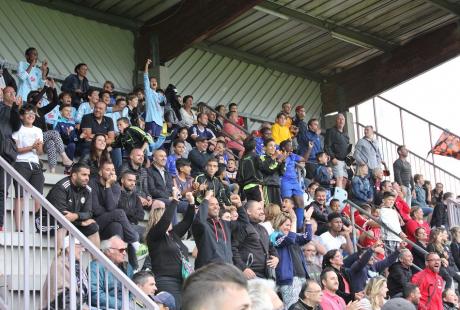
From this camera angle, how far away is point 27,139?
10.0 meters

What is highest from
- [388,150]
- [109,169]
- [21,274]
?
[388,150]

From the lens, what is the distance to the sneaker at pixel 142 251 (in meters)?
8.96

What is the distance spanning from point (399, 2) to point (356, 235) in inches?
241

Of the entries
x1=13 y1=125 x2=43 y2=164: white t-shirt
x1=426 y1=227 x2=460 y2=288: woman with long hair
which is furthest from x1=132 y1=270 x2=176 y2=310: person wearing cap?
x1=426 y1=227 x2=460 y2=288: woman with long hair

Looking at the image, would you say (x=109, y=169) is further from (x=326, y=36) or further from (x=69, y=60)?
(x=326, y=36)

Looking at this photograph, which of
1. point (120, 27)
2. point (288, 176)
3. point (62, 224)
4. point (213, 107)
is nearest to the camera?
point (62, 224)

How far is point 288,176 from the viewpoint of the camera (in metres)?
13.4

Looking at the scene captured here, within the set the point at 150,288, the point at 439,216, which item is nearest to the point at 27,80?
the point at 150,288

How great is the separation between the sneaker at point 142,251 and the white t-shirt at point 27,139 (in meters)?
1.67

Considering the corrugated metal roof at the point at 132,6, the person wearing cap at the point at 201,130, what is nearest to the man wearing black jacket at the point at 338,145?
the person wearing cap at the point at 201,130

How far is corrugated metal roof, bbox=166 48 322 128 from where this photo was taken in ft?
60.6

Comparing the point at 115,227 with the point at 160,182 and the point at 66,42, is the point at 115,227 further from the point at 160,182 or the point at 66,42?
the point at 66,42

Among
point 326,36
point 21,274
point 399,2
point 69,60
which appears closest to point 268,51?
point 326,36

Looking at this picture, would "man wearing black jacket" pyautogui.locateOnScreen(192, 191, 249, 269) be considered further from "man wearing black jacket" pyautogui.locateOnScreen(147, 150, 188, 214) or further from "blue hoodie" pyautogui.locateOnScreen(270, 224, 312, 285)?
"man wearing black jacket" pyautogui.locateOnScreen(147, 150, 188, 214)
